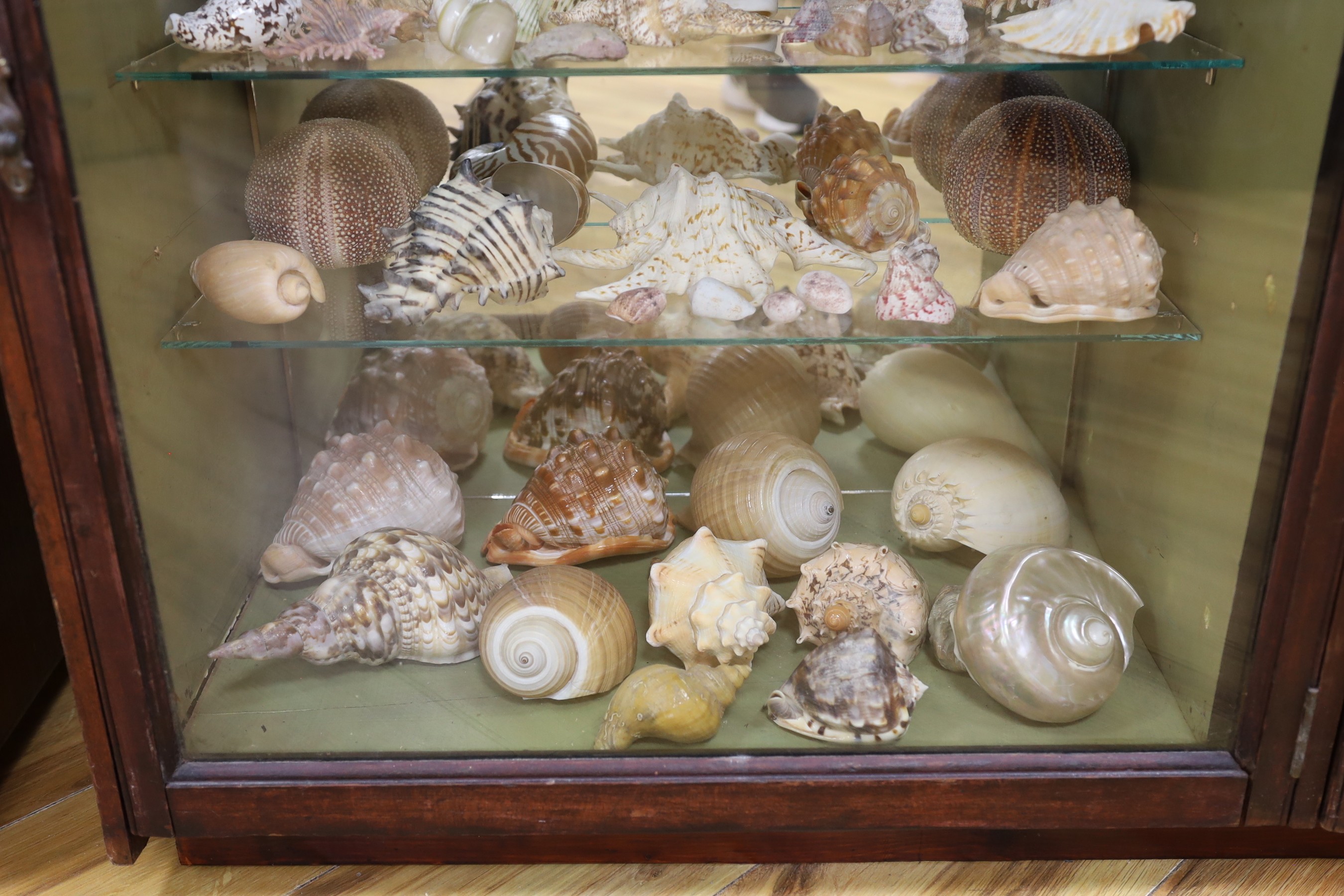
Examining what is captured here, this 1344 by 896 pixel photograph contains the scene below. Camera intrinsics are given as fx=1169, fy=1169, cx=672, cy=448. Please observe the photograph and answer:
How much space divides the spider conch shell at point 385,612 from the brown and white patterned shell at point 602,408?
27 cm

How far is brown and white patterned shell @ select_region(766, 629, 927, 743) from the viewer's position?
3.13 feet

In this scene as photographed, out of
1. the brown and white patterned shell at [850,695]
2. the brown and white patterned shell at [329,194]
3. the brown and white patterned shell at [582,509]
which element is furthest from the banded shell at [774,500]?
the brown and white patterned shell at [329,194]

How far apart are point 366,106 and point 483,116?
13 centimetres

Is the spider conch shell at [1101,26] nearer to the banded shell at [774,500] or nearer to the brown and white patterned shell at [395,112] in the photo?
the banded shell at [774,500]

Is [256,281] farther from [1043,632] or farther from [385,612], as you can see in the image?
[1043,632]

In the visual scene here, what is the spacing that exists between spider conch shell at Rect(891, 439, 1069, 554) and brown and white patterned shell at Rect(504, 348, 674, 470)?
29 cm

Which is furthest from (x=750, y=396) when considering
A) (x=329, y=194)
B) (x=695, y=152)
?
(x=329, y=194)

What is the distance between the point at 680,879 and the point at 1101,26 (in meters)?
0.77

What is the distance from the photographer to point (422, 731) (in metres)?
0.97

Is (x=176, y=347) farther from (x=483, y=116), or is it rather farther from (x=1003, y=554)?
(x=1003, y=554)

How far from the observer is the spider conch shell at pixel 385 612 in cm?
101

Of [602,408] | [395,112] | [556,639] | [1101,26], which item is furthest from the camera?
[602,408]

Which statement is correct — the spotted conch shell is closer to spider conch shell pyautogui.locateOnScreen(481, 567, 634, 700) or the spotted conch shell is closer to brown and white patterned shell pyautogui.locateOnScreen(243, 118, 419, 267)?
brown and white patterned shell pyautogui.locateOnScreen(243, 118, 419, 267)

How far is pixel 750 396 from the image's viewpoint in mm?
1288
